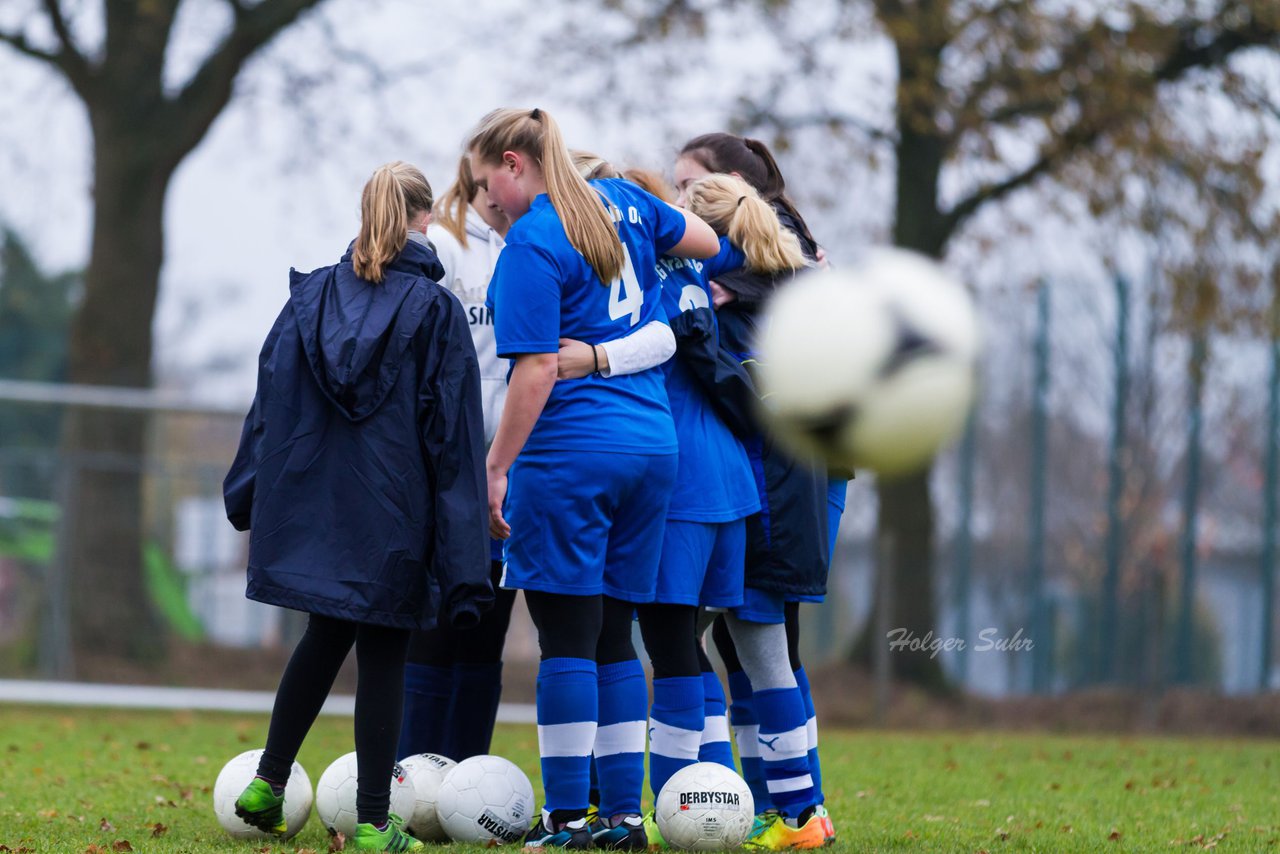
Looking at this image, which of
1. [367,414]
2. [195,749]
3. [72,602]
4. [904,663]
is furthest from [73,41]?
[367,414]

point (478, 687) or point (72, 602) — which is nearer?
point (478, 687)

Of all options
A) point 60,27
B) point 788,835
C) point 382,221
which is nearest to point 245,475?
point 382,221

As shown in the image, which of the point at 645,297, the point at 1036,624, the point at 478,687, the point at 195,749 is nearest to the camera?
the point at 645,297

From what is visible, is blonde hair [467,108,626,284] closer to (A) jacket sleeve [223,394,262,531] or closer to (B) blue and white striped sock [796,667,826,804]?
(A) jacket sleeve [223,394,262,531]

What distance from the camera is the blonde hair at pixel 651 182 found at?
493 cm

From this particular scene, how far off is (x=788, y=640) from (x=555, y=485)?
1.15 m

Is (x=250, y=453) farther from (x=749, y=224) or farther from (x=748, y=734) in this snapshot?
(x=748, y=734)

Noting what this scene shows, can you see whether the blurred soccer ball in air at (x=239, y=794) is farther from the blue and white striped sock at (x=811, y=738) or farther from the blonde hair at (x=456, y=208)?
the blonde hair at (x=456, y=208)

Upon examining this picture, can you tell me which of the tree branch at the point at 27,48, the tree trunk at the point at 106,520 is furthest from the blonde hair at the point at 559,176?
the tree branch at the point at 27,48

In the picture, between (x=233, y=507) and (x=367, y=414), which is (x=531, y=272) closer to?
(x=367, y=414)

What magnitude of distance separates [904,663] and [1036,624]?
149 centimetres

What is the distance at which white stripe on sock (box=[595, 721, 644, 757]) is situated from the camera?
4172 mm

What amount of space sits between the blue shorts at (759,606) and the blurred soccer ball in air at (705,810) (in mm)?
497

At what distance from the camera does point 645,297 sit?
4.38 m
